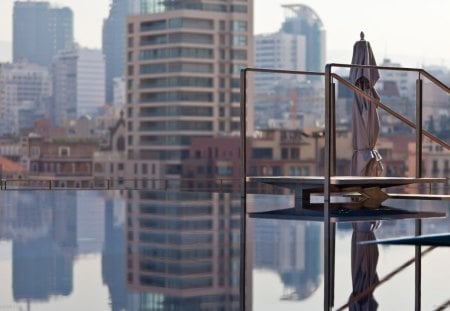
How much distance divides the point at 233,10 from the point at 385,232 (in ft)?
275

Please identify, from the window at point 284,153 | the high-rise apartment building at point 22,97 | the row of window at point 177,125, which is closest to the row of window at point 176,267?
the window at point 284,153

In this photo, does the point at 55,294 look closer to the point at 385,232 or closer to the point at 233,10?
the point at 385,232

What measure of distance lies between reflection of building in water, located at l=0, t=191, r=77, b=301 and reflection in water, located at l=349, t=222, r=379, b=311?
1.14m

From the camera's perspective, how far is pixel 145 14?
9025cm

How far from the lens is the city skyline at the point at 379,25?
364ft

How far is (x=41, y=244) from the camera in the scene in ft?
22.6

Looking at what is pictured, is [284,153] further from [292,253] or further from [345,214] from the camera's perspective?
[292,253]

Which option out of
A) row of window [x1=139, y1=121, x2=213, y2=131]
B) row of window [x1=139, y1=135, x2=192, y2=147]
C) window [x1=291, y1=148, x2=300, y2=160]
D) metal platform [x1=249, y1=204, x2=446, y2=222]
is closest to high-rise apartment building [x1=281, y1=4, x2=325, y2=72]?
row of window [x1=139, y1=121, x2=213, y2=131]

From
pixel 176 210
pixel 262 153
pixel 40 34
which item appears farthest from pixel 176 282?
pixel 40 34

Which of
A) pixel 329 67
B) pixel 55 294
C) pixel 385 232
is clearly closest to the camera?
pixel 55 294

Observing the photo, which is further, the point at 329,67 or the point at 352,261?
the point at 329,67

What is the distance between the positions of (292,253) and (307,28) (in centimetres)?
13081

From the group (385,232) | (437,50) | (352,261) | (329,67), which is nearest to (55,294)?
(352,261)

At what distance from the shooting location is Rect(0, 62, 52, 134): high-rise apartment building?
11262 centimetres
